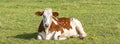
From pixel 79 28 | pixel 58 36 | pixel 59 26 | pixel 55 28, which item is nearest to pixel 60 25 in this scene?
pixel 59 26

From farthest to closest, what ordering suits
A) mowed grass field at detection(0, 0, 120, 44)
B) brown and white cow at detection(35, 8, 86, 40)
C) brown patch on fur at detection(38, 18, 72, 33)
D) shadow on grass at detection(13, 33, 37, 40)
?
shadow on grass at detection(13, 33, 37, 40), mowed grass field at detection(0, 0, 120, 44), brown patch on fur at detection(38, 18, 72, 33), brown and white cow at detection(35, 8, 86, 40)

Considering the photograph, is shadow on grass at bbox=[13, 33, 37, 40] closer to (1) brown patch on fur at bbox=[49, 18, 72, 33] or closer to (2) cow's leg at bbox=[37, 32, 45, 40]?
(2) cow's leg at bbox=[37, 32, 45, 40]

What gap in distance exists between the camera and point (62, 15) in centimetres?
1925

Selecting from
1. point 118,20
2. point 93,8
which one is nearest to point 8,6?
point 93,8

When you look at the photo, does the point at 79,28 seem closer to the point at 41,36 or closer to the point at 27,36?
the point at 41,36

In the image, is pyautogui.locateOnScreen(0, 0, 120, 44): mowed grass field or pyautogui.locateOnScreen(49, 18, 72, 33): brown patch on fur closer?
pyautogui.locateOnScreen(49, 18, 72, 33): brown patch on fur

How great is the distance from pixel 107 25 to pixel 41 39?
4077mm

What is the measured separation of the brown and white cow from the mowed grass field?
16 cm

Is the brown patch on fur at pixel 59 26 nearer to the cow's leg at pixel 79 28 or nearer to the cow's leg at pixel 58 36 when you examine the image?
the cow's leg at pixel 58 36

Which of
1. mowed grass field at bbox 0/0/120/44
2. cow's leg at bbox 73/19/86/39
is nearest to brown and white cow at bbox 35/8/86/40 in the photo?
cow's leg at bbox 73/19/86/39

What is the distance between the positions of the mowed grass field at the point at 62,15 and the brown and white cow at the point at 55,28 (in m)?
0.16

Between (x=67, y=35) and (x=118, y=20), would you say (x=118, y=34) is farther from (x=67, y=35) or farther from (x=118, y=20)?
(x=118, y=20)

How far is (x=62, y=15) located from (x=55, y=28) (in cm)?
758

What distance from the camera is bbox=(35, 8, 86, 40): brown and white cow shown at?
11391 millimetres
